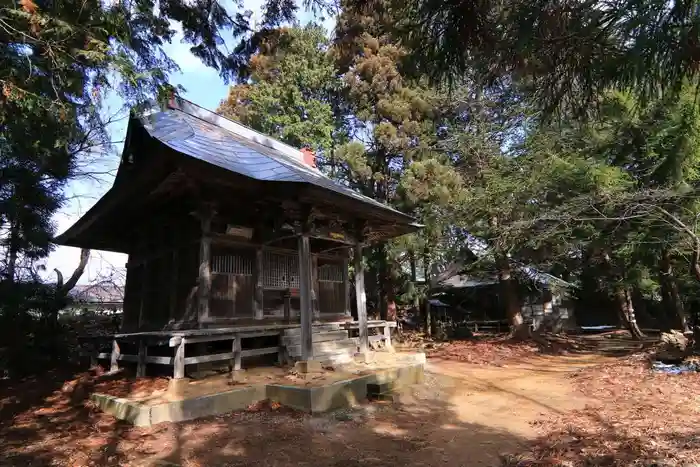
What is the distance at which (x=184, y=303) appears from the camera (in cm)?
879

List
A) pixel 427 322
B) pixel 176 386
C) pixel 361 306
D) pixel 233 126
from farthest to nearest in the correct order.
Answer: pixel 427 322 < pixel 233 126 < pixel 361 306 < pixel 176 386

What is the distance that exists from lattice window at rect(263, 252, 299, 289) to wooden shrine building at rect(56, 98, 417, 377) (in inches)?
0.9

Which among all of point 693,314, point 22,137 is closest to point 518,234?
point 22,137

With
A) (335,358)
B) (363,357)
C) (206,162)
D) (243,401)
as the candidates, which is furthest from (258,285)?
(206,162)

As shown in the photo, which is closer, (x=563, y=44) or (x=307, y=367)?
(x=563, y=44)

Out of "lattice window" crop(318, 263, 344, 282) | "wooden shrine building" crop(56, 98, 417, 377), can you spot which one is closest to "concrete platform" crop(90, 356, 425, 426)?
"wooden shrine building" crop(56, 98, 417, 377)

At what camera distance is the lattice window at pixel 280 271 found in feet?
31.0

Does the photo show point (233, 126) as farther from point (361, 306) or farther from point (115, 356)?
point (115, 356)

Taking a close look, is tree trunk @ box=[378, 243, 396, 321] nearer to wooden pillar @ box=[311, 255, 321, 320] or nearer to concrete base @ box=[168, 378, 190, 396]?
wooden pillar @ box=[311, 255, 321, 320]

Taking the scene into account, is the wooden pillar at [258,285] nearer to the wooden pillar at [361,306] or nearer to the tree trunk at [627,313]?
the wooden pillar at [361,306]

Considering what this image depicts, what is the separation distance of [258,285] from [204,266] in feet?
4.32

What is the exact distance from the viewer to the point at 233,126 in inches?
466

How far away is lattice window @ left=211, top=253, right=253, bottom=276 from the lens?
8.59 metres

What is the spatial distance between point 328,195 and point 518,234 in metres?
8.45
